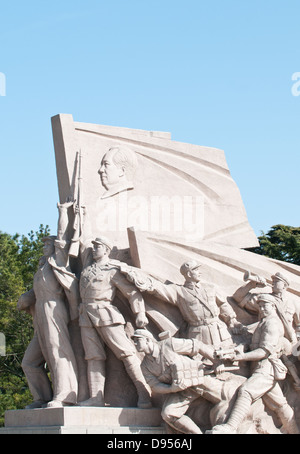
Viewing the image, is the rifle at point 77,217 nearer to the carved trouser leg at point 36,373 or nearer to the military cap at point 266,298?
the carved trouser leg at point 36,373

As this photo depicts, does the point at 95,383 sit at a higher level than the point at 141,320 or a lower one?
lower

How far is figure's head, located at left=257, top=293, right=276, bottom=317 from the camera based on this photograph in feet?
28.3

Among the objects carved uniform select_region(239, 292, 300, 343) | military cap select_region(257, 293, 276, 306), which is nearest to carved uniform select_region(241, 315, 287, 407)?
military cap select_region(257, 293, 276, 306)

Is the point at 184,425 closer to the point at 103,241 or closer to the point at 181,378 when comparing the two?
the point at 181,378

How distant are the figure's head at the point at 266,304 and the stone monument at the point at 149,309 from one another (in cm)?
1

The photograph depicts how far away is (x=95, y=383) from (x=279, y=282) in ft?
8.11

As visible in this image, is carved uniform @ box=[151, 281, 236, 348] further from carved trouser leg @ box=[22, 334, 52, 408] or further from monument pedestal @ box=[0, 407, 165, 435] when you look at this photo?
carved trouser leg @ box=[22, 334, 52, 408]

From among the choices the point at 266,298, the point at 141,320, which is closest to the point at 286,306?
the point at 266,298

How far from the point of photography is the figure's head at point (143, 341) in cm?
789

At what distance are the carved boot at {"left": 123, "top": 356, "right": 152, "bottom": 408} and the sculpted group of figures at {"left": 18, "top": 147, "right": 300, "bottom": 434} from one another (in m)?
0.01

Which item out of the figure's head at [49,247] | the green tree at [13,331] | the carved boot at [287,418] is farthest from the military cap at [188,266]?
the green tree at [13,331]

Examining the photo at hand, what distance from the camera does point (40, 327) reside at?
8914 mm

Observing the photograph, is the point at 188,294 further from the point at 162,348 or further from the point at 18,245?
the point at 18,245

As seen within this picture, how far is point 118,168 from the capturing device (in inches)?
376
